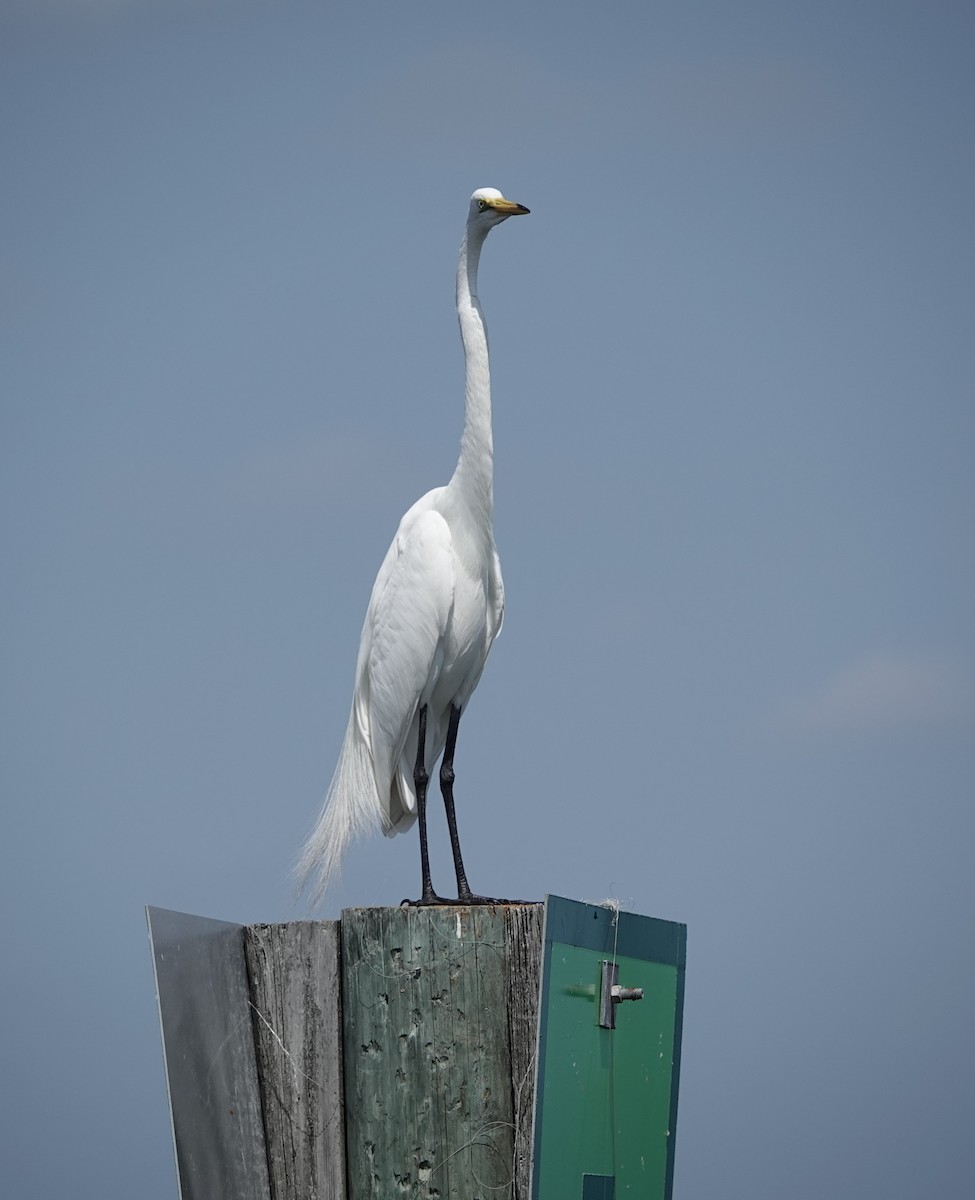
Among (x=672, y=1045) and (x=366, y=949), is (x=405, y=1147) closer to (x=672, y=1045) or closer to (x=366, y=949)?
(x=366, y=949)

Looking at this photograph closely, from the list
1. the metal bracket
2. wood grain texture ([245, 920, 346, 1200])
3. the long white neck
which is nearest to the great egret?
the long white neck

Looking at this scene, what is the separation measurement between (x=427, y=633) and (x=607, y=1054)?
92.8 inches

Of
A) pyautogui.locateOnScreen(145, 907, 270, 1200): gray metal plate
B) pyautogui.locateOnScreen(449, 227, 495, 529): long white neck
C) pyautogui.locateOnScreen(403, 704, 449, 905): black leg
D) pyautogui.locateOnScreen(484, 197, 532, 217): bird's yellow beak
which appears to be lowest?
pyautogui.locateOnScreen(145, 907, 270, 1200): gray metal plate

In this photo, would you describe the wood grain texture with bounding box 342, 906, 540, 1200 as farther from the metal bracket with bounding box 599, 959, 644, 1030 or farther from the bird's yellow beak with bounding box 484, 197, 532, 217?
the bird's yellow beak with bounding box 484, 197, 532, 217

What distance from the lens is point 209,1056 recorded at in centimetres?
542

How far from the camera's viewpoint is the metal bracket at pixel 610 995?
532cm

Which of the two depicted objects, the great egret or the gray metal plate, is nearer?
the gray metal plate

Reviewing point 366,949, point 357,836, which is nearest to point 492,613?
point 357,836

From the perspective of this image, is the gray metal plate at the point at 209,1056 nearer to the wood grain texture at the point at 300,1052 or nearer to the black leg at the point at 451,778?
the wood grain texture at the point at 300,1052

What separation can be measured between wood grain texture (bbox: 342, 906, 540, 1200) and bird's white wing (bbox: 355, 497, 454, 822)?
177 cm

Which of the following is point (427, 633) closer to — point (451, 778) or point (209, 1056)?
point (451, 778)

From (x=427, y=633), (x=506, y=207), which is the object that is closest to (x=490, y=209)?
(x=506, y=207)

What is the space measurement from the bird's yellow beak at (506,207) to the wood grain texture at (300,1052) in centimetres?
345

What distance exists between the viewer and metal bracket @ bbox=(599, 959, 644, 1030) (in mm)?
5320
